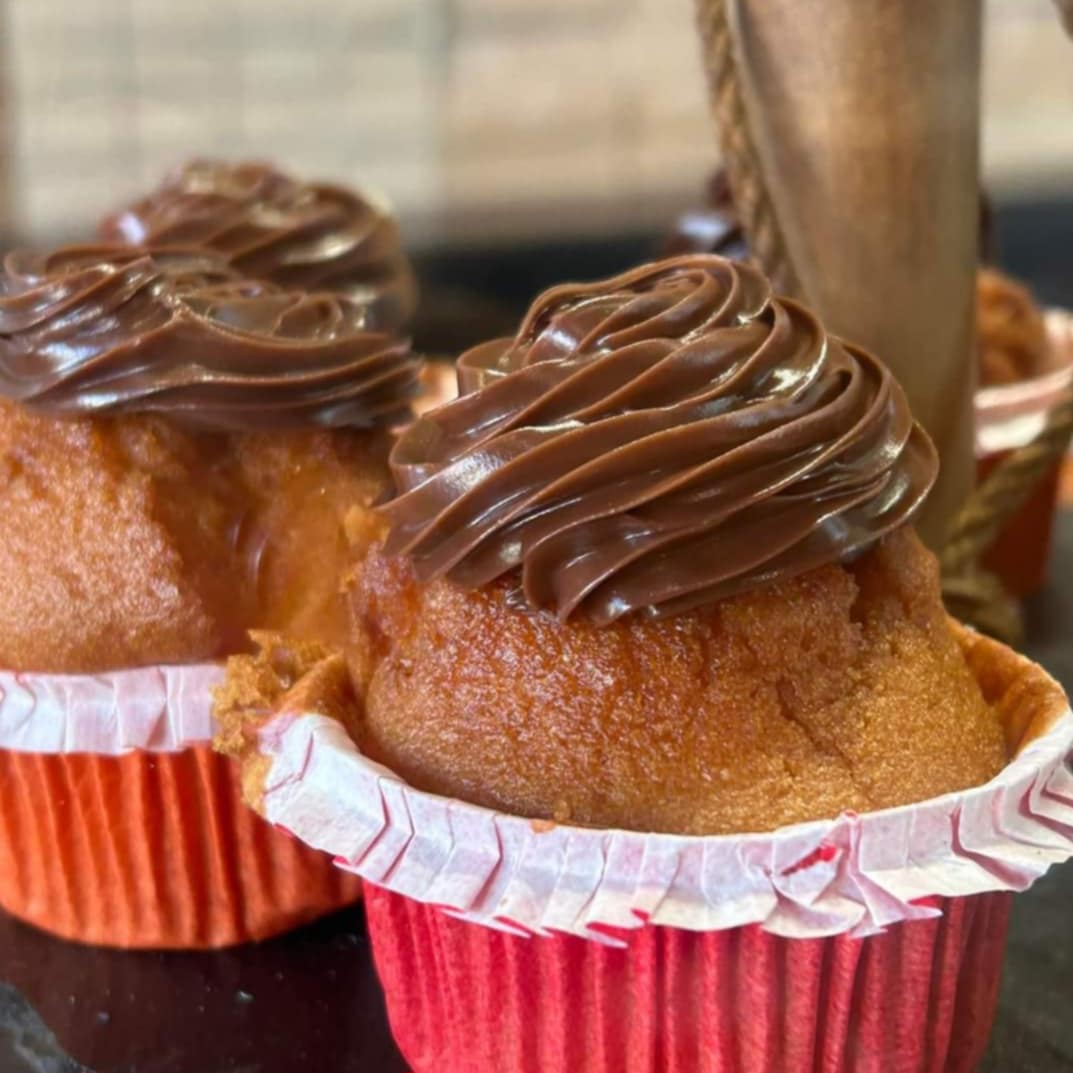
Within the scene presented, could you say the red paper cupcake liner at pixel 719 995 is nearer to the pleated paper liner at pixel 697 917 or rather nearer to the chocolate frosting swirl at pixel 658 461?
the pleated paper liner at pixel 697 917

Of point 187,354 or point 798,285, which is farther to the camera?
point 798,285

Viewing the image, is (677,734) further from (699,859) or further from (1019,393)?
(1019,393)

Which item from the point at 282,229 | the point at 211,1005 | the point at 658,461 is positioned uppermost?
the point at 658,461

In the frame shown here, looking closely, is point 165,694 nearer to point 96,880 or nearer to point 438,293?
point 96,880

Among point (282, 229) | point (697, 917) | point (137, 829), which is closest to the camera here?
point (697, 917)

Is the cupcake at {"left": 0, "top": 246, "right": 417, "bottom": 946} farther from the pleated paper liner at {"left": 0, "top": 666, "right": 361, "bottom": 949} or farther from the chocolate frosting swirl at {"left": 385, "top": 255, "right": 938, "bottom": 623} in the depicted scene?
the chocolate frosting swirl at {"left": 385, "top": 255, "right": 938, "bottom": 623}

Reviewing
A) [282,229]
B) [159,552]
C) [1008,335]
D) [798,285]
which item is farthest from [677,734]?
[1008,335]

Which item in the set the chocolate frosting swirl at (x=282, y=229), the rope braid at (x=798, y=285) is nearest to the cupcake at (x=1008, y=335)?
the rope braid at (x=798, y=285)

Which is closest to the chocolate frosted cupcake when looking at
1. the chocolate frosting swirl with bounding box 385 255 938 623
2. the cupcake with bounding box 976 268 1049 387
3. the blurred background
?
the chocolate frosting swirl with bounding box 385 255 938 623
